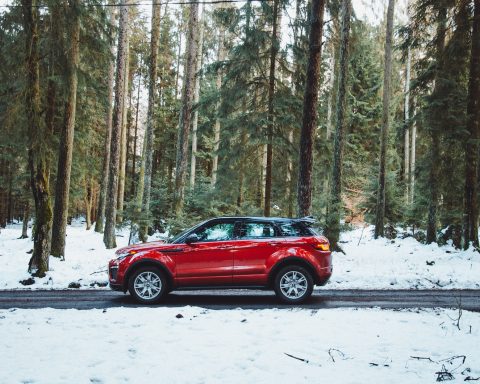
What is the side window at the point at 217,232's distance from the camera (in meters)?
8.79

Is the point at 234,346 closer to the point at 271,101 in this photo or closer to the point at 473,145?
the point at 271,101

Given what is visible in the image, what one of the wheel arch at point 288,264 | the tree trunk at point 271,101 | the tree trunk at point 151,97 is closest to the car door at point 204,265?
the wheel arch at point 288,264

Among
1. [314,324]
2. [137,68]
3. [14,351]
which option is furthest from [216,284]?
[137,68]

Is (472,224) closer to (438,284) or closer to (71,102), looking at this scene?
(438,284)

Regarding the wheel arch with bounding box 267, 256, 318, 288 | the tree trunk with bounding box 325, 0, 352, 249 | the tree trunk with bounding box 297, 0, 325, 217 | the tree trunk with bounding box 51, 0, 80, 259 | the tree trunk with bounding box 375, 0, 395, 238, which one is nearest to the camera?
the wheel arch with bounding box 267, 256, 318, 288

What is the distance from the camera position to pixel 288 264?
8.68 meters

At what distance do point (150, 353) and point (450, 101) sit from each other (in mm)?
15509

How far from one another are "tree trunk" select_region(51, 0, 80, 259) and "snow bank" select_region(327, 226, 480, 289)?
357 inches

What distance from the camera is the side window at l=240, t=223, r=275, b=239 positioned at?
8805 millimetres

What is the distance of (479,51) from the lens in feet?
50.1

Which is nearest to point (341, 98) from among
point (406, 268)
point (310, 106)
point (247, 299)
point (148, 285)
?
point (310, 106)

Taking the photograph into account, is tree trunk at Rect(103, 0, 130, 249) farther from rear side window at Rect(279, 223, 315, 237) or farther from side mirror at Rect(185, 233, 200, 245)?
rear side window at Rect(279, 223, 315, 237)

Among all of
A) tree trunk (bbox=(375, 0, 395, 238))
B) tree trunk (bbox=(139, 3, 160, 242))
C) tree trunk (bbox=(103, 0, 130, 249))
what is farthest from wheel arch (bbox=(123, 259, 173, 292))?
tree trunk (bbox=(375, 0, 395, 238))

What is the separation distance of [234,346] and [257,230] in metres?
3.69
